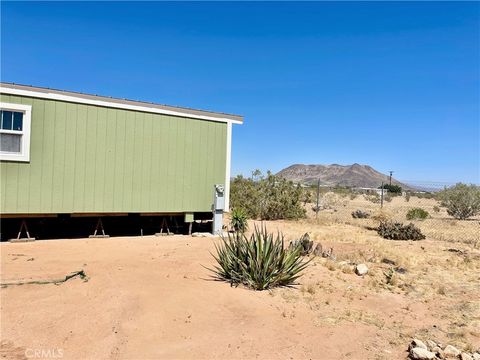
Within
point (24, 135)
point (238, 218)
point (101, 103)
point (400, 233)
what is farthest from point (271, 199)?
point (24, 135)

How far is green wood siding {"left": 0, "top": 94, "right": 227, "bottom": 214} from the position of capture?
8977 millimetres

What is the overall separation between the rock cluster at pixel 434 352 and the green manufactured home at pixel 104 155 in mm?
8051

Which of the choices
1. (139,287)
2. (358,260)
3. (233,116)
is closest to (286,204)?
(233,116)

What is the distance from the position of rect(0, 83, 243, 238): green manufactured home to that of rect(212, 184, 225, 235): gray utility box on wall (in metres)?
0.32

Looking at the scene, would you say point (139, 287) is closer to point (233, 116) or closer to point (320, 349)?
point (320, 349)

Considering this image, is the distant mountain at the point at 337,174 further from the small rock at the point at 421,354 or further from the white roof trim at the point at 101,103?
the small rock at the point at 421,354

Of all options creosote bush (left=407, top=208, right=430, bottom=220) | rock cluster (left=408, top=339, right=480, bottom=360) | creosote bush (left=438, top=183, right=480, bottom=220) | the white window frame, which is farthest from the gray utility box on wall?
creosote bush (left=438, top=183, right=480, bottom=220)

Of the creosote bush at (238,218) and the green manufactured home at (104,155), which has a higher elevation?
the green manufactured home at (104,155)

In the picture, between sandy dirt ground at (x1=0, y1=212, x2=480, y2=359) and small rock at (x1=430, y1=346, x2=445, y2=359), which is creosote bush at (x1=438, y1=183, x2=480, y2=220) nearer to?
sandy dirt ground at (x1=0, y1=212, x2=480, y2=359)

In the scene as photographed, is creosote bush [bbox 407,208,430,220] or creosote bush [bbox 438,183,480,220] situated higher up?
creosote bush [bbox 438,183,480,220]

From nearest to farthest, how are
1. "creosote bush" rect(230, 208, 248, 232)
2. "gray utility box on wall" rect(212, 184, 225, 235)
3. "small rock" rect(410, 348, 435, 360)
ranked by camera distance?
1. "small rock" rect(410, 348, 435, 360)
2. "gray utility box on wall" rect(212, 184, 225, 235)
3. "creosote bush" rect(230, 208, 248, 232)

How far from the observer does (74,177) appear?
9.49 metres

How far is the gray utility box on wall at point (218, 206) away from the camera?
11.2 metres

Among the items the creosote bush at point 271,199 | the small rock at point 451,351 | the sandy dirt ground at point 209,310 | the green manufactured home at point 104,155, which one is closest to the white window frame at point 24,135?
the green manufactured home at point 104,155
